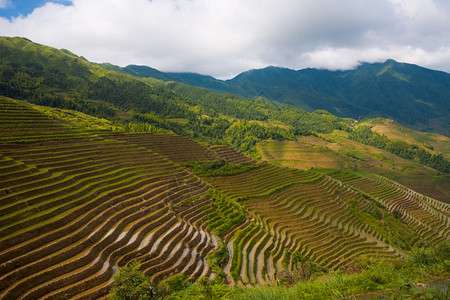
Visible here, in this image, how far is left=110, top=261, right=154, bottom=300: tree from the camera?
1278cm

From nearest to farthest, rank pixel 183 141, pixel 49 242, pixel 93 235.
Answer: pixel 49 242, pixel 93 235, pixel 183 141

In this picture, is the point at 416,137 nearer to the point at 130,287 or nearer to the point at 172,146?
the point at 172,146

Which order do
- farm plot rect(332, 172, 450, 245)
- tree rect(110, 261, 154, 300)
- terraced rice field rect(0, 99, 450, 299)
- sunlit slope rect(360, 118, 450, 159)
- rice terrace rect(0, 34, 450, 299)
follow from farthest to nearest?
sunlit slope rect(360, 118, 450, 159) < farm plot rect(332, 172, 450, 245) < terraced rice field rect(0, 99, 450, 299) < rice terrace rect(0, 34, 450, 299) < tree rect(110, 261, 154, 300)

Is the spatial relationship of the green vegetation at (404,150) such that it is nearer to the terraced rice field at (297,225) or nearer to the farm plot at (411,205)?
the farm plot at (411,205)

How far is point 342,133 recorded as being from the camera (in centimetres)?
16650

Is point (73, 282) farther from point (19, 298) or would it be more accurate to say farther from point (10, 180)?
point (10, 180)

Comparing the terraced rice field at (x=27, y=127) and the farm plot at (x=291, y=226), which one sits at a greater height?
the terraced rice field at (x=27, y=127)

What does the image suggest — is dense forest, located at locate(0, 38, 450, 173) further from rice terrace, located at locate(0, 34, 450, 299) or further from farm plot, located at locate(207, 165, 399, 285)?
farm plot, located at locate(207, 165, 399, 285)

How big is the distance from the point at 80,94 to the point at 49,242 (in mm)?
108982

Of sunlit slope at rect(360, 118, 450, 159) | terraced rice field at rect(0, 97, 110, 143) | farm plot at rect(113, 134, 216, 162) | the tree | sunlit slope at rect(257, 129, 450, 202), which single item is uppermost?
sunlit slope at rect(360, 118, 450, 159)

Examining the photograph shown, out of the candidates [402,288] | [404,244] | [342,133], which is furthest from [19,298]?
[342,133]

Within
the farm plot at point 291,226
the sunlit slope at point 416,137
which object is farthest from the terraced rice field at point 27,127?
the sunlit slope at point 416,137

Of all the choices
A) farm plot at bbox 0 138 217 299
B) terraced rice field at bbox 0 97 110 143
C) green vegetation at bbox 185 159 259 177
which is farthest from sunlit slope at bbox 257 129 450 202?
terraced rice field at bbox 0 97 110 143

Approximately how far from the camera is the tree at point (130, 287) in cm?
1278
